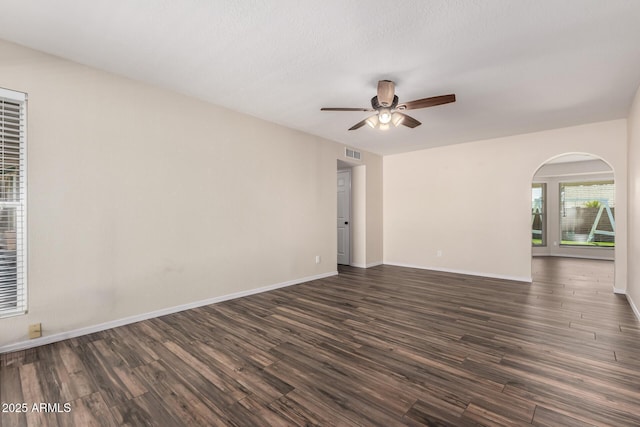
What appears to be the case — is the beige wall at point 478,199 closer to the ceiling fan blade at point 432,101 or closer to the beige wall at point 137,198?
the beige wall at point 137,198

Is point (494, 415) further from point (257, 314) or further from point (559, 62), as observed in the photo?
point (559, 62)

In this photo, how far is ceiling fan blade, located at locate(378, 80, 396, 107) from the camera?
3051mm

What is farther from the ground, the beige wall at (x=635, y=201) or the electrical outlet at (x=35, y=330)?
the beige wall at (x=635, y=201)

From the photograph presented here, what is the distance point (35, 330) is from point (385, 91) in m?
4.02

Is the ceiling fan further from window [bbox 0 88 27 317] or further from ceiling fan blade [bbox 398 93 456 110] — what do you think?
window [bbox 0 88 27 317]

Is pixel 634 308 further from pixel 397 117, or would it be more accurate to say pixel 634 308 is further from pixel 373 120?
pixel 373 120

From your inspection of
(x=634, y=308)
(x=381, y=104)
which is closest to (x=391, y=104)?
(x=381, y=104)

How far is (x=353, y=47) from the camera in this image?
2.64 m

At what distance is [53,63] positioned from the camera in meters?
2.83

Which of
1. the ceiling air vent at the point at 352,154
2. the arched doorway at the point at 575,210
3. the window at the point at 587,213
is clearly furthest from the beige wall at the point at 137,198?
the window at the point at 587,213

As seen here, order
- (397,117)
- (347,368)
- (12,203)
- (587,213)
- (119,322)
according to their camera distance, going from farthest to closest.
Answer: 1. (587,213)
2. (397,117)
3. (119,322)
4. (12,203)
5. (347,368)

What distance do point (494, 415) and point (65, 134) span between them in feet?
13.6

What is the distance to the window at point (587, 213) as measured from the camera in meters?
8.20

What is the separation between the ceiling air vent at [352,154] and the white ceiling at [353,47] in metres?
2.18
